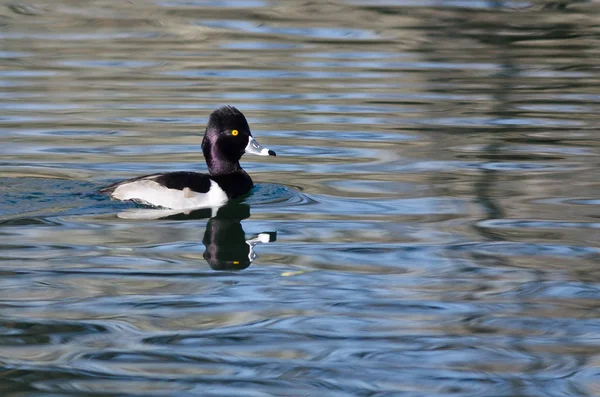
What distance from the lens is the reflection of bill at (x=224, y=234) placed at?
25.5 feet

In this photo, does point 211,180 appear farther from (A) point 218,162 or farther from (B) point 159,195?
(B) point 159,195

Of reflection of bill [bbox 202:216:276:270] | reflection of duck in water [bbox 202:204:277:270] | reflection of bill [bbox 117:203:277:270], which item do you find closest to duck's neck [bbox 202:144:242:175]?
reflection of bill [bbox 117:203:277:270]

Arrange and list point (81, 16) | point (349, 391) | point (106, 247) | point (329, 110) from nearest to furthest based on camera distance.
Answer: point (349, 391) → point (106, 247) → point (329, 110) → point (81, 16)

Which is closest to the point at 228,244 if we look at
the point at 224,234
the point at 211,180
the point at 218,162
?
the point at 224,234

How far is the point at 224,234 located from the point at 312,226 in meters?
0.64

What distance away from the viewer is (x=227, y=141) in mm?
9844

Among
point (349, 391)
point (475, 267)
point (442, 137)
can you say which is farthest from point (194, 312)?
point (442, 137)

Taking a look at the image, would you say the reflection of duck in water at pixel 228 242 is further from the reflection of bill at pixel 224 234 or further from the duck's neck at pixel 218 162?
the duck's neck at pixel 218 162

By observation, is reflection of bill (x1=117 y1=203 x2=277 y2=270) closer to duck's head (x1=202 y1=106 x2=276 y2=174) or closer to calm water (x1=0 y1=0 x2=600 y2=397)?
calm water (x1=0 y1=0 x2=600 y2=397)

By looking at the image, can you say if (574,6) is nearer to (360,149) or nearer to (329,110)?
(329,110)

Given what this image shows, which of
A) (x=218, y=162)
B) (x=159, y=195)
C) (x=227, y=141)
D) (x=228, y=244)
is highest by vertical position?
(x=227, y=141)

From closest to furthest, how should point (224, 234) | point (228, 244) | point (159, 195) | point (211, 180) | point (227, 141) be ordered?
point (228, 244) < point (224, 234) < point (159, 195) < point (211, 180) < point (227, 141)

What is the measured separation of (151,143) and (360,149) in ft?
6.74

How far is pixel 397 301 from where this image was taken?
22.0 feet
